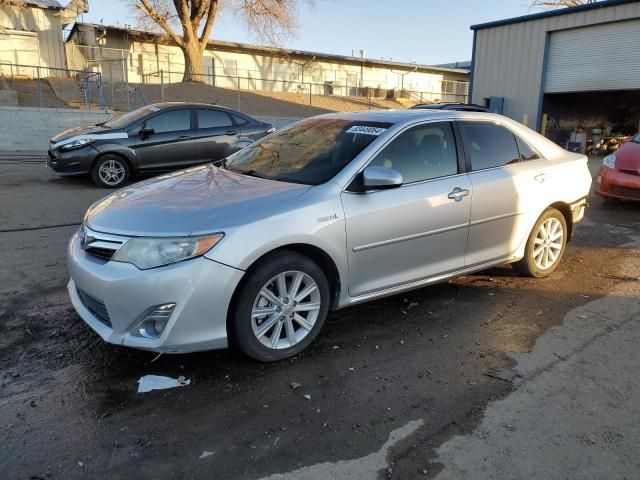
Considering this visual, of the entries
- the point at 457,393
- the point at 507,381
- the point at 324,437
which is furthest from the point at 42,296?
the point at 507,381

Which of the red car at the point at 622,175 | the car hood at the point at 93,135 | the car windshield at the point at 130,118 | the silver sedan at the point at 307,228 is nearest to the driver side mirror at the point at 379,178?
the silver sedan at the point at 307,228

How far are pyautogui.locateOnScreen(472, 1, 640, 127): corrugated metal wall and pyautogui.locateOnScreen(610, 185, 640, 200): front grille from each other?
11.0 metres

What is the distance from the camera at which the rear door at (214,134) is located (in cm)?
1020

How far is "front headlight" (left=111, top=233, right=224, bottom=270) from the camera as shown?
120 inches

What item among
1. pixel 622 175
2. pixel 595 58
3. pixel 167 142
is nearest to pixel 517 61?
pixel 595 58

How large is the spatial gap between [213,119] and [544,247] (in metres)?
7.22

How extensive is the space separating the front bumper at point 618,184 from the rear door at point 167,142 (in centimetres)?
730

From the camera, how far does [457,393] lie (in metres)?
3.18

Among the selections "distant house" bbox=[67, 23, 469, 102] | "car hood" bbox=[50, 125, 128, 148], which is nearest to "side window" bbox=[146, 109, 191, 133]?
→ "car hood" bbox=[50, 125, 128, 148]

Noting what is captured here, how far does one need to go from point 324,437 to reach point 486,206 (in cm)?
250

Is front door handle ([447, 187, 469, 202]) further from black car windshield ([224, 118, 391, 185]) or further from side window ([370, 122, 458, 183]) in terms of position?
black car windshield ([224, 118, 391, 185])

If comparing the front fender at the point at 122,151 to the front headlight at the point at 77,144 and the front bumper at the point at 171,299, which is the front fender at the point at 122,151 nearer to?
the front headlight at the point at 77,144

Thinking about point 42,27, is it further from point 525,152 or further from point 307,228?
point 307,228

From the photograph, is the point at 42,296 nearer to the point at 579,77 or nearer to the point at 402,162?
the point at 402,162
